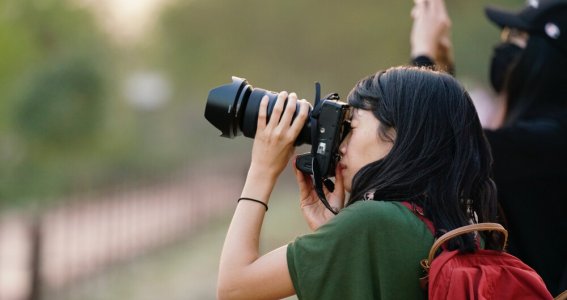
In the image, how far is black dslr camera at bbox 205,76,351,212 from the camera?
1740 mm

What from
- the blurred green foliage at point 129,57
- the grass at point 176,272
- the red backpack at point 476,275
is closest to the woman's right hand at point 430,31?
the red backpack at point 476,275

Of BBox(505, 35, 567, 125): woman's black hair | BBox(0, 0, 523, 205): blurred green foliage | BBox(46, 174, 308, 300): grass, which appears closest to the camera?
BBox(505, 35, 567, 125): woman's black hair

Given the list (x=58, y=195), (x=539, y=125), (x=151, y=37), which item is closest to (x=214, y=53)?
(x=151, y=37)

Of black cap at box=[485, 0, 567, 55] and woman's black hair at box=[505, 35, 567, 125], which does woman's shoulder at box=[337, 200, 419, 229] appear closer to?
woman's black hair at box=[505, 35, 567, 125]

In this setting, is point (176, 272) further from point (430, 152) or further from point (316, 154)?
point (430, 152)

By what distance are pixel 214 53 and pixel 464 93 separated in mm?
7815

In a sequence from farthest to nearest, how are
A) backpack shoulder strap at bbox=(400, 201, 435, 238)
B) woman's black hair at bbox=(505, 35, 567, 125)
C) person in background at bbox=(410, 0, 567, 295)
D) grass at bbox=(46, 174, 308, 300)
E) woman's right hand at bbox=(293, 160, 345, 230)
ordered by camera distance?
grass at bbox=(46, 174, 308, 300)
woman's black hair at bbox=(505, 35, 567, 125)
person in background at bbox=(410, 0, 567, 295)
woman's right hand at bbox=(293, 160, 345, 230)
backpack shoulder strap at bbox=(400, 201, 435, 238)

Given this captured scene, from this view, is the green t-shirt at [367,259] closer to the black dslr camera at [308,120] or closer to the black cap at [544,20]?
the black dslr camera at [308,120]

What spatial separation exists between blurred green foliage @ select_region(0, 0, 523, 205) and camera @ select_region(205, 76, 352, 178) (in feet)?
17.0

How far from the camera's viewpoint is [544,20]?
246cm

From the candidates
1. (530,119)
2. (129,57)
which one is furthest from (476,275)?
(129,57)

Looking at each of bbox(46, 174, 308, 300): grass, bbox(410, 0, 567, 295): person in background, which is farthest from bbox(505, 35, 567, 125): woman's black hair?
bbox(46, 174, 308, 300): grass

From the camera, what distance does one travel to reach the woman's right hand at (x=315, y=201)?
1865 millimetres

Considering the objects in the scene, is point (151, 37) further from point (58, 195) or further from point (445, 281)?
point (445, 281)
